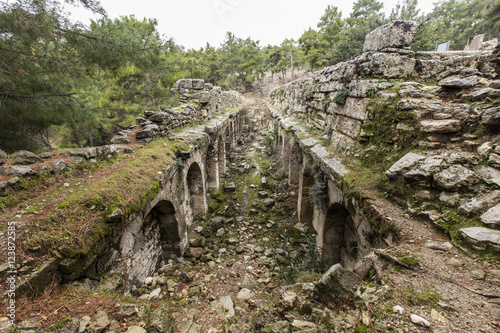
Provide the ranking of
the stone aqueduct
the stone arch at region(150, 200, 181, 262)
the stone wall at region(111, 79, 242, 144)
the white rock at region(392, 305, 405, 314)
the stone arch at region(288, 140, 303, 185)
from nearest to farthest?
the white rock at region(392, 305, 405, 314) < the stone aqueduct < the stone arch at region(150, 200, 181, 262) < the stone wall at region(111, 79, 242, 144) < the stone arch at region(288, 140, 303, 185)

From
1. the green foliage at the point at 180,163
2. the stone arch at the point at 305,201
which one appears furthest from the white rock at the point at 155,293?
the stone arch at the point at 305,201

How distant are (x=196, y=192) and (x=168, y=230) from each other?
201cm

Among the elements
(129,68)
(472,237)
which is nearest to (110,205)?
(472,237)

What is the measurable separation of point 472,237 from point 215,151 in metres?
8.35

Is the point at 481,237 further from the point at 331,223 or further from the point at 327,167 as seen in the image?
the point at 331,223

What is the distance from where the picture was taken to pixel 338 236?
4938 mm

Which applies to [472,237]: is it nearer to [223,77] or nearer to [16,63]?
[16,63]

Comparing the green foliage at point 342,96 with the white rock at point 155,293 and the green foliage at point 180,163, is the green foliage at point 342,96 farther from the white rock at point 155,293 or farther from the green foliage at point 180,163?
the white rock at point 155,293

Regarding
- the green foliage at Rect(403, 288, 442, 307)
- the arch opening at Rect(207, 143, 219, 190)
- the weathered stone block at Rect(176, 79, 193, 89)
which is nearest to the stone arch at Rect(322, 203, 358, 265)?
the green foliage at Rect(403, 288, 442, 307)

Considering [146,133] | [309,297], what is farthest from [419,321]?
[146,133]

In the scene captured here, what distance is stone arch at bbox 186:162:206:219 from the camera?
7070 millimetres

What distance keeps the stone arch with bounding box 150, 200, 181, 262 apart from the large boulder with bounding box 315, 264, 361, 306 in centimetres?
393

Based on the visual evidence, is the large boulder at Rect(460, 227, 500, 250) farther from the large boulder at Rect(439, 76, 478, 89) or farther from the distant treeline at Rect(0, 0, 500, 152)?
the distant treeline at Rect(0, 0, 500, 152)

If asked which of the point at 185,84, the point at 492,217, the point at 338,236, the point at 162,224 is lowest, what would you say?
the point at 338,236
